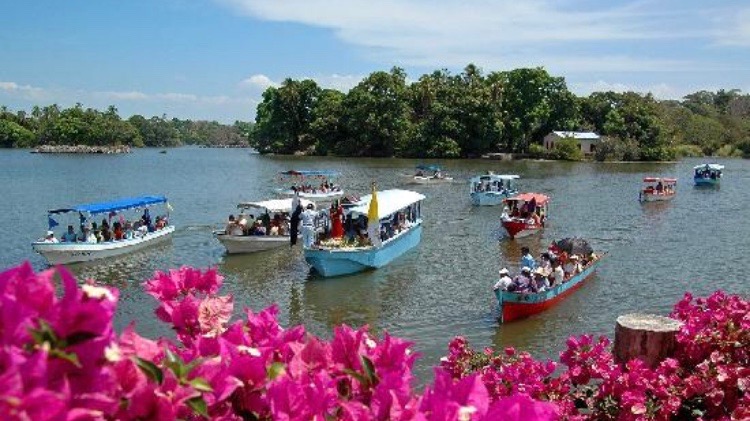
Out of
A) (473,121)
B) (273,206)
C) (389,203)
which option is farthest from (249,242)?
(473,121)

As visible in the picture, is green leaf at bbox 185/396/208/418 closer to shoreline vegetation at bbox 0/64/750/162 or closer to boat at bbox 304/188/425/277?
boat at bbox 304/188/425/277

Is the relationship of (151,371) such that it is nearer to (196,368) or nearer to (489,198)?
(196,368)

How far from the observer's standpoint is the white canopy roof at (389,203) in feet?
78.7

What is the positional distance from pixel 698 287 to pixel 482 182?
24.7 metres

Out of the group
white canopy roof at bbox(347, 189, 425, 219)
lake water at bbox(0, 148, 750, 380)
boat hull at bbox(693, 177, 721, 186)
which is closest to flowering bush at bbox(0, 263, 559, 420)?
lake water at bbox(0, 148, 750, 380)

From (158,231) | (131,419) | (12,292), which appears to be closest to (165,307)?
(131,419)

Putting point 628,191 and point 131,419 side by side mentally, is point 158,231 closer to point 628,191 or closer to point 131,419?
point 131,419

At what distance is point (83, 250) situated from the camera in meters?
24.8

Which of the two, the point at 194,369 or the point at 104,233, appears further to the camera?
the point at 104,233

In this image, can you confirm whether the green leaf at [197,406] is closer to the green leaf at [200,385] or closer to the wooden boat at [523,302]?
the green leaf at [200,385]

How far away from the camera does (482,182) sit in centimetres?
4716

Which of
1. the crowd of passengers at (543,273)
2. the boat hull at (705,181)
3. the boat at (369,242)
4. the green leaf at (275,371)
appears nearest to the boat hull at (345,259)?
the boat at (369,242)

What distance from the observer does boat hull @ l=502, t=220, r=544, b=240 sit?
31094 mm

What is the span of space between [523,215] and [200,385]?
32.1 m
